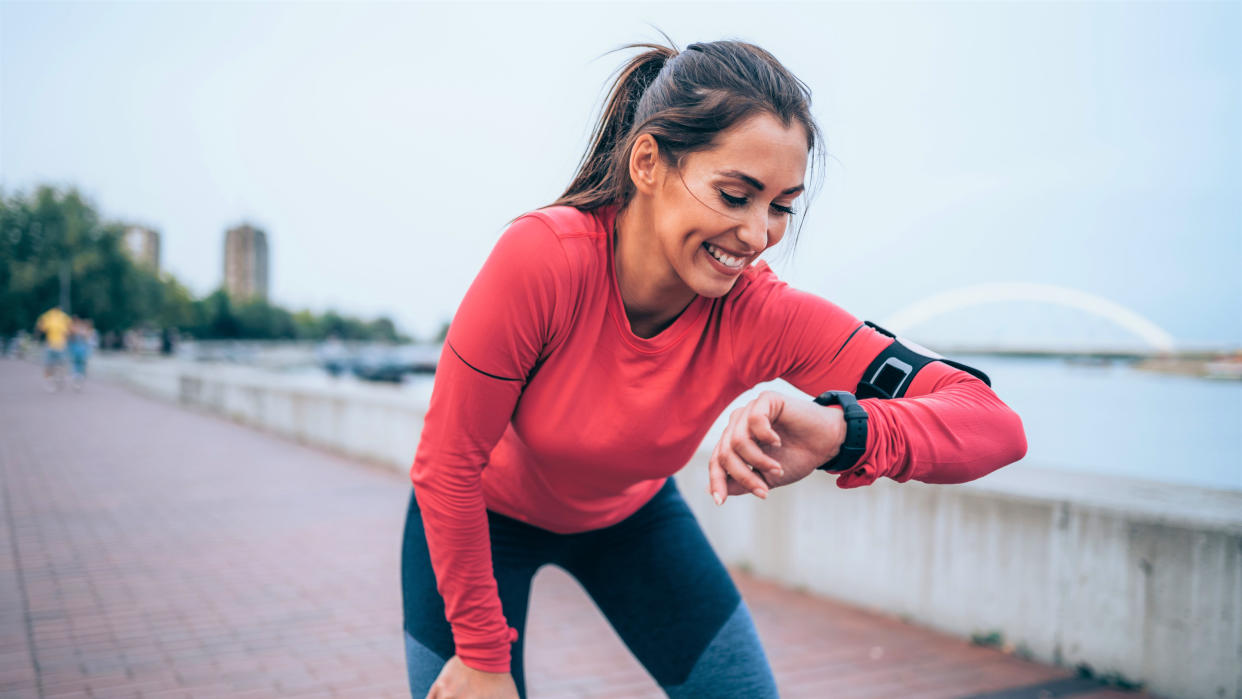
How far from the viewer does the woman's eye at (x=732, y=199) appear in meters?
1.53

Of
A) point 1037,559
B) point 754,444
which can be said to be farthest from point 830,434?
point 1037,559

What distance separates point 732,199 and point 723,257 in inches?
4.7

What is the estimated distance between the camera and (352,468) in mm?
9320

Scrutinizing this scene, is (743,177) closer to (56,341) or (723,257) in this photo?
(723,257)

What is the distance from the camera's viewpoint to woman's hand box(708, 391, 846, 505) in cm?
120

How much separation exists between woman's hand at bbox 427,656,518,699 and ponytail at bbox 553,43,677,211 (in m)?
0.94

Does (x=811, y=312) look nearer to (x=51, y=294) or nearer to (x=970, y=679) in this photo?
(x=970, y=679)

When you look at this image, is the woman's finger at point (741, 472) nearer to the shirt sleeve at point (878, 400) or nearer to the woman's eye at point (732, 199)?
the shirt sleeve at point (878, 400)

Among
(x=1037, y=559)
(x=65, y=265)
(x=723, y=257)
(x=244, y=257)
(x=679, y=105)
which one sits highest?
(x=244, y=257)

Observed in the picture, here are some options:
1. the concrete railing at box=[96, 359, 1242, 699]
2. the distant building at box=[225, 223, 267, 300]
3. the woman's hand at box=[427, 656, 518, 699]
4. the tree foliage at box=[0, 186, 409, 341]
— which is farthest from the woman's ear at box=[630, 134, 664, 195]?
the distant building at box=[225, 223, 267, 300]

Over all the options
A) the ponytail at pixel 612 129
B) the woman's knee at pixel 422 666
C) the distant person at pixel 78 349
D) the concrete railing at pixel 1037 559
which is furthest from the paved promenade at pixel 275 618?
the distant person at pixel 78 349

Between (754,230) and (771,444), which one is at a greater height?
(754,230)

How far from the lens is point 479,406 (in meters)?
1.56

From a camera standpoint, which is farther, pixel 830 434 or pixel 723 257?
pixel 723 257
